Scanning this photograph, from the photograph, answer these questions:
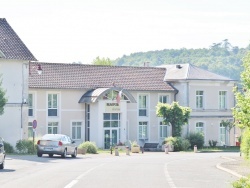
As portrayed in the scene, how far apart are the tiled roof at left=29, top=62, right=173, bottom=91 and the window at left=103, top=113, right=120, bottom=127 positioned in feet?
10.7

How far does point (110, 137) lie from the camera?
70.6 meters

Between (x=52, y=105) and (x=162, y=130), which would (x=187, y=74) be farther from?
(x=52, y=105)

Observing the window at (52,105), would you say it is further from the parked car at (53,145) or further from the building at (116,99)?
the parked car at (53,145)

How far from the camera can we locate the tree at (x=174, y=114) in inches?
2763

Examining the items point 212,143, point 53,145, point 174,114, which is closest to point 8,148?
point 53,145

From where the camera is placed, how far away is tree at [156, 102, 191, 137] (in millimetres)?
70188

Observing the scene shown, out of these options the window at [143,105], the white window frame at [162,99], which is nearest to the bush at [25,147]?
the window at [143,105]

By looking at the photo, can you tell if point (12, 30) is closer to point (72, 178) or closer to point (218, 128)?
point (218, 128)

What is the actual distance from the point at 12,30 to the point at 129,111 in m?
19.0

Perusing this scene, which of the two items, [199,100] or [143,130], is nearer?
[143,130]

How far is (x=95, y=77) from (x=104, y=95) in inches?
177

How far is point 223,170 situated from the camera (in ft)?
112

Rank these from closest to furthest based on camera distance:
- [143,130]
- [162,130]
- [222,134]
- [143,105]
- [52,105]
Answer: [52,105] < [143,130] < [143,105] < [162,130] < [222,134]

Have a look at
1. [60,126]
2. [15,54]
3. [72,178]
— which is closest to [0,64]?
[15,54]
